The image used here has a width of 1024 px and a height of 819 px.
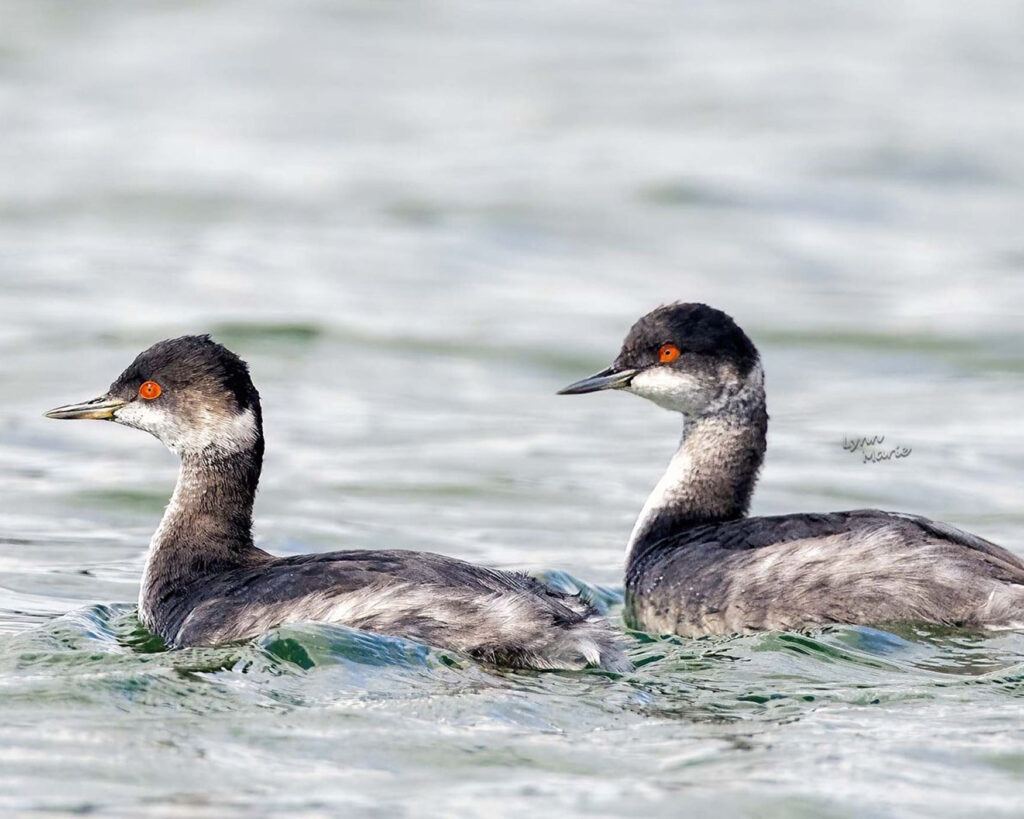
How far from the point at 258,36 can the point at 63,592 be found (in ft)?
57.0

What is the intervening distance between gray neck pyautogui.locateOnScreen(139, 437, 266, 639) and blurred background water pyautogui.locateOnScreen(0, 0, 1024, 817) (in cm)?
30

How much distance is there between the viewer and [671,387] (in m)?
10.0

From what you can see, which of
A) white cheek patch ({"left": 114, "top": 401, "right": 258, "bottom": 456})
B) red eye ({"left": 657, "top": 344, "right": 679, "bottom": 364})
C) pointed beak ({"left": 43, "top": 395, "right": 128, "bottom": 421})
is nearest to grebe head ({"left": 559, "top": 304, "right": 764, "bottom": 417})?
red eye ({"left": 657, "top": 344, "right": 679, "bottom": 364})

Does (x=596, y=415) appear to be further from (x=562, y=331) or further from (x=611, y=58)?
(x=611, y=58)

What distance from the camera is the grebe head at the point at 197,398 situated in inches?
339

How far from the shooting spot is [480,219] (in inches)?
760

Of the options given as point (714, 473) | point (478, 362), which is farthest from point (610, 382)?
point (478, 362)

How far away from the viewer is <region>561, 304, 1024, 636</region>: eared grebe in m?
8.49

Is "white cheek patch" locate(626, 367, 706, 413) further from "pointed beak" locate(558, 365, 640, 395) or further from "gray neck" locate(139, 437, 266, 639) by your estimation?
"gray neck" locate(139, 437, 266, 639)

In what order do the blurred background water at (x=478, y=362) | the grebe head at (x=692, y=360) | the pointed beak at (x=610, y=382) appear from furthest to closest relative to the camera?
the pointed beak at (x=610, y=382), the grebe head at (x=692, y=360), the blurred background water at (x=478, y=362)

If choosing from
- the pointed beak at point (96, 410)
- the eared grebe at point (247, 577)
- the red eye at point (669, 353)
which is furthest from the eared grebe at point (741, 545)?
the pointed beak at point (96, 410)

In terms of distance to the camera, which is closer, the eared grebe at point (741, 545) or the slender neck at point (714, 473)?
the eared grebe at point (741, 545)

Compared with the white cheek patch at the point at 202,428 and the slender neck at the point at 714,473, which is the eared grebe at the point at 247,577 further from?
the slender neck at the point at 714,473

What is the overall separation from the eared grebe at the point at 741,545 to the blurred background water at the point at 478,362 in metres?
0.27
